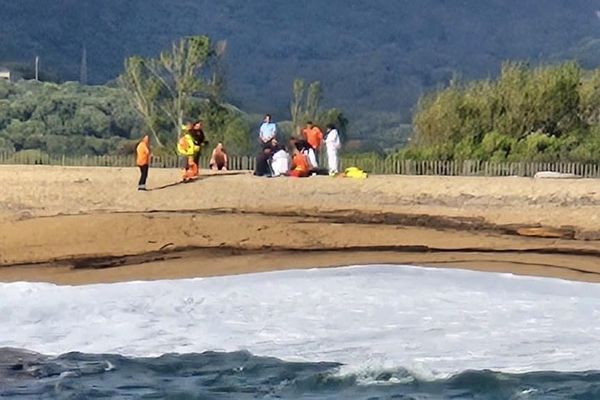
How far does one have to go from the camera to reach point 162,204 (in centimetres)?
2139

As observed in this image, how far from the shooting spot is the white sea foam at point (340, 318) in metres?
13.3

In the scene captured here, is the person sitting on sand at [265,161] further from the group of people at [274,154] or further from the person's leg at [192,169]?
the person's leg at [192,169]

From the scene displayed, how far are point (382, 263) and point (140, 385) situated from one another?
660cm

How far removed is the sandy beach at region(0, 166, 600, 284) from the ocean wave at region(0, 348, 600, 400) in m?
4.75

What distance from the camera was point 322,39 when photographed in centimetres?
9781

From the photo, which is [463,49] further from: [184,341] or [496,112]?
[184,341]

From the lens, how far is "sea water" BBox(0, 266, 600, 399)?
12.1 meters

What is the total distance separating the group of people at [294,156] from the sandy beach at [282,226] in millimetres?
881

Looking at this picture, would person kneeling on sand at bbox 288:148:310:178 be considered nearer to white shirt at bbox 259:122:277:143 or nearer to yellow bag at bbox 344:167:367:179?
white shirt at bbox 259:122:277:143

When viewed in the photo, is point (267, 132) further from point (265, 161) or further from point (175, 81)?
point (175, 81)

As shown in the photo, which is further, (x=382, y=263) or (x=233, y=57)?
(x=233, y=57)

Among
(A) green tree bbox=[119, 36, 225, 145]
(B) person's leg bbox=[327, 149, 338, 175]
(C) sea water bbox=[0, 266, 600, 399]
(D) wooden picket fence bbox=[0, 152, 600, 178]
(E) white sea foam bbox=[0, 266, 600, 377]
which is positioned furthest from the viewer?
(A) green tree bbox=[119, 36, 225, 145]

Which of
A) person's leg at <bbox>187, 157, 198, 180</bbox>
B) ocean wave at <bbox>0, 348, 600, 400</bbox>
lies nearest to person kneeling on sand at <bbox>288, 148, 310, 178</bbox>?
person's leg at <bbox>187, 157, 198, 180</bbox>

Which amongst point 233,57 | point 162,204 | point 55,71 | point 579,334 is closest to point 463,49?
point 233,57
